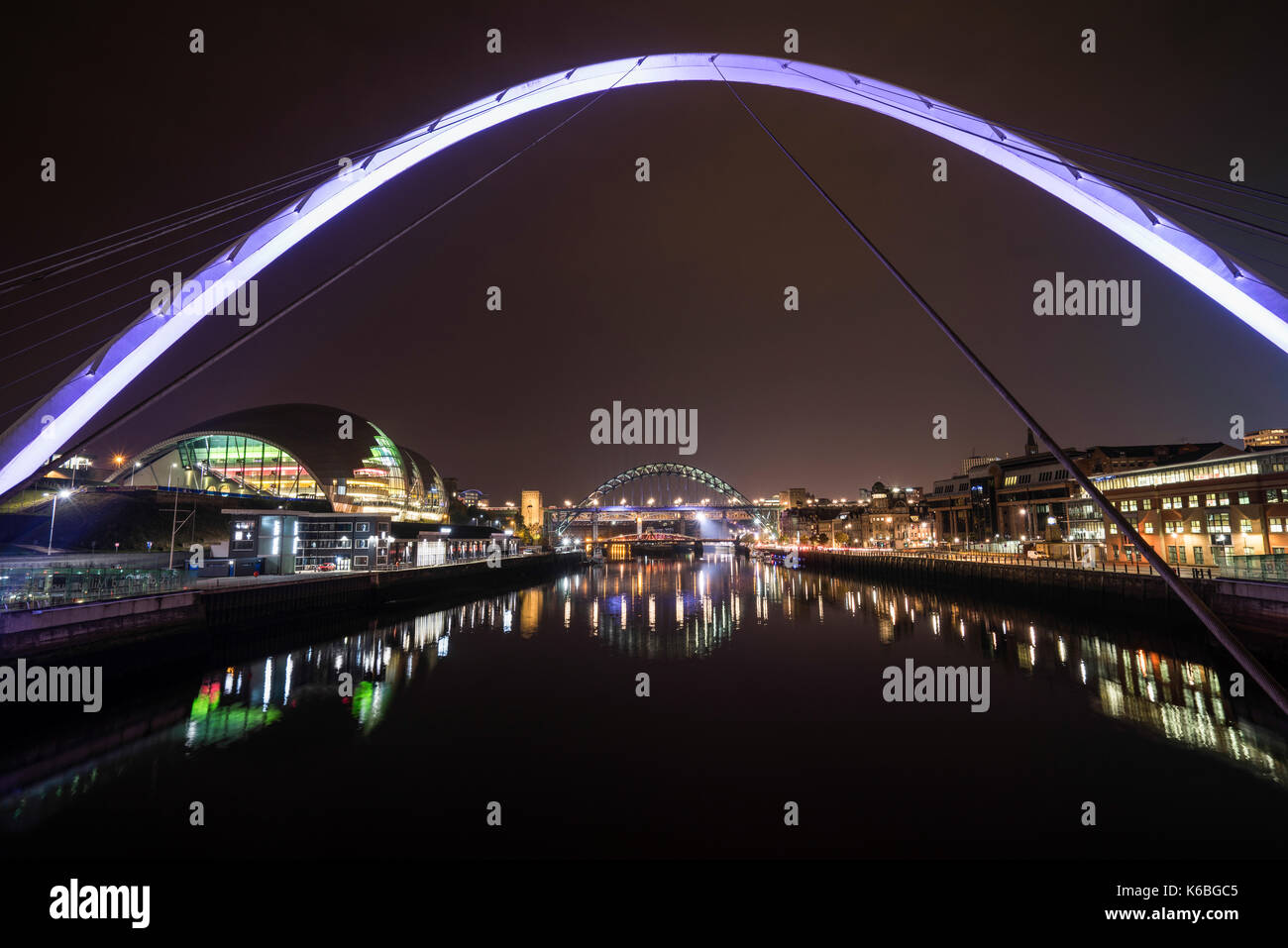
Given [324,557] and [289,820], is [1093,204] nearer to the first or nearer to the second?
[289,820]

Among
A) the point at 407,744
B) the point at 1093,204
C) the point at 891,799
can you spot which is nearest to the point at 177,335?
the point at 407,744

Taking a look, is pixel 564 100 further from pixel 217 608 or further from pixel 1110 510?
pixel 217 608

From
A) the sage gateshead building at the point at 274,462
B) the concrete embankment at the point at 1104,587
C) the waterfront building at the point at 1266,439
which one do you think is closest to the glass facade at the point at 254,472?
the sage gateshead building at the point at 274,462

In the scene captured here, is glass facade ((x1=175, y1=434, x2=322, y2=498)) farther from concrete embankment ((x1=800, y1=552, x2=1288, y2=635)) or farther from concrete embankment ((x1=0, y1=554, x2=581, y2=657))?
concrete embankment ((x1=800, y1=552, x2=1288, y2=635))

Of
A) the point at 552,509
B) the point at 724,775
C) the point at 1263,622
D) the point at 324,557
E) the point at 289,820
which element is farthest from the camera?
the point at 552,509

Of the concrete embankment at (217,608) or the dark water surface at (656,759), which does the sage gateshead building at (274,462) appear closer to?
the concrete embankment at (217,608)

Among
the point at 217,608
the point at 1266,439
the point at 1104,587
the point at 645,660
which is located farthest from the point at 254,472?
the point at 1266,439

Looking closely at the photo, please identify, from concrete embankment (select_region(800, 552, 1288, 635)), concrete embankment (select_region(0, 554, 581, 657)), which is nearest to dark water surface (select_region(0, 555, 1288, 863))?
concrete embankment (select_region(0, 554, 581, 657))
